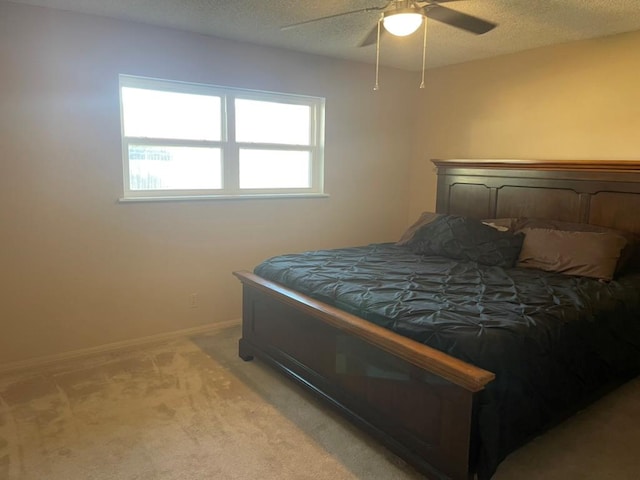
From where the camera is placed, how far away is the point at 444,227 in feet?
12.1

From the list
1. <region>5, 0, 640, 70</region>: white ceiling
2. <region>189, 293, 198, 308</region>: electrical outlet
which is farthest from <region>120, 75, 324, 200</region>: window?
<region>189, 293, 198, 308</region>: electrical outlet

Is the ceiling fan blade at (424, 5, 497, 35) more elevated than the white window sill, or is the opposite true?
the ceiling fan blade at (424, 5, 497, 35)

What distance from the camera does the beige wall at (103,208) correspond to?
9.87 feet

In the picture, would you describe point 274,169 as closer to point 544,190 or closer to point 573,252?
point 544,190

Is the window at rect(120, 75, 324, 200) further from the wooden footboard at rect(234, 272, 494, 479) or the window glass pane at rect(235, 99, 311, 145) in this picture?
the wooden footboard at rect(234, 272, 494, 479)

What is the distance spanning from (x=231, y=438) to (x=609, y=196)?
296 cm

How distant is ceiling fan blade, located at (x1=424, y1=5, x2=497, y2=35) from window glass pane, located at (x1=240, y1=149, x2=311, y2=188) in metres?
2.02

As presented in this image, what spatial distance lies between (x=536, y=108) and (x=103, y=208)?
3408 mm

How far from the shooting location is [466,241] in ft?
11.4

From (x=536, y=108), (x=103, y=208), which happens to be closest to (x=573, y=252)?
(x=536, y=108)

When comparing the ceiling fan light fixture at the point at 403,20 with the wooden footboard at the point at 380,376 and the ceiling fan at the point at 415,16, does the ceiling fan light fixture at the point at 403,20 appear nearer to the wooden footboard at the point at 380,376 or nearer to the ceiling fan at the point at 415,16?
the ceiling fan at the point at 415,16

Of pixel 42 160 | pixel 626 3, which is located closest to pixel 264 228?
pixel 42 160

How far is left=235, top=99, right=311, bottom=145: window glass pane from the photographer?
3.96 metres

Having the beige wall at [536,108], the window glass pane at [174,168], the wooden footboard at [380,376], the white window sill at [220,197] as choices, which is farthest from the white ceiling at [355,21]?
the wooden footboard at [380,376]
